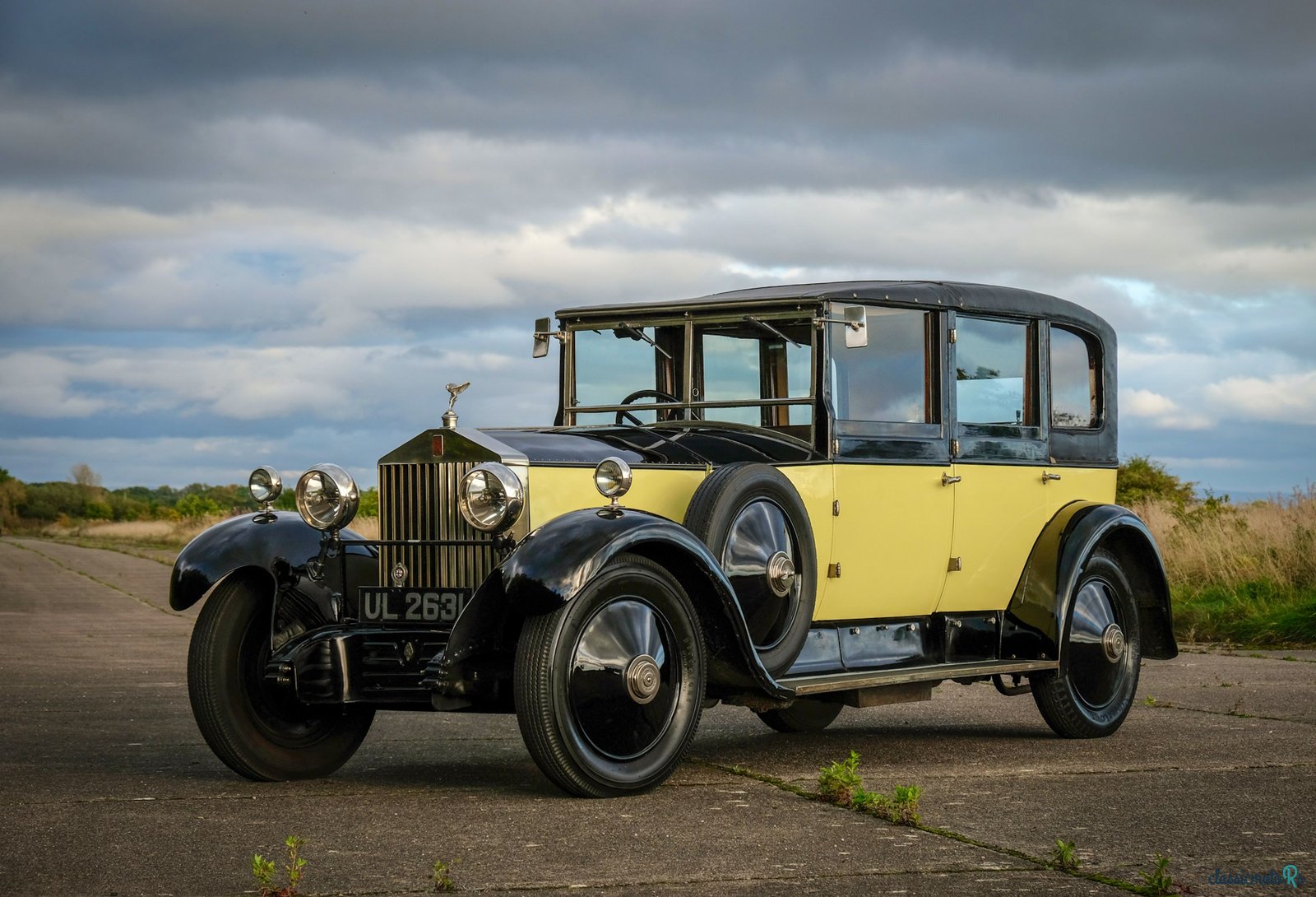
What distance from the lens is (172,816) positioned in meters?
5.79

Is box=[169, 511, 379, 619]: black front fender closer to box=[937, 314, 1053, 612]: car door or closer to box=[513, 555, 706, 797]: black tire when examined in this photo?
box=[513, 555, 706, 797]: black tire

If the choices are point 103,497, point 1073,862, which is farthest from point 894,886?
point 103,497

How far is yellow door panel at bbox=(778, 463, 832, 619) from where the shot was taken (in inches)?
291

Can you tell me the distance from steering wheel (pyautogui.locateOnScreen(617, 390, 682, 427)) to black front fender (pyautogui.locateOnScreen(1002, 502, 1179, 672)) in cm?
221

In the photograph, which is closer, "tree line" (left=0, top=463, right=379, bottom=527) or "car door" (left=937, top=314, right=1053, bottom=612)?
Result: "car door" (left=937, top=314, right=1053, bottom=612)

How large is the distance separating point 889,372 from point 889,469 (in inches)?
20.0

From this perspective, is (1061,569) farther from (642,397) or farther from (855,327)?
(642,397)

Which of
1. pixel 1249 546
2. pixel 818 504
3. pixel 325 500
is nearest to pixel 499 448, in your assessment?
pixel 325 500

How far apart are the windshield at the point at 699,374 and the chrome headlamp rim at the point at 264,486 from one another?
174 centimetres

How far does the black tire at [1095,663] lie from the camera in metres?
8.42

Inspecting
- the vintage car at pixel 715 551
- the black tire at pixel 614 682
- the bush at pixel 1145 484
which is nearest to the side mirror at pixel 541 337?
the vintage car at pixel 715 551

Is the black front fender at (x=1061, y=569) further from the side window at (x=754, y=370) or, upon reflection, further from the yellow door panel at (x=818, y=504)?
the side window at (x=754, y=370)

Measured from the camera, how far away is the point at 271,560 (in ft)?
23.0

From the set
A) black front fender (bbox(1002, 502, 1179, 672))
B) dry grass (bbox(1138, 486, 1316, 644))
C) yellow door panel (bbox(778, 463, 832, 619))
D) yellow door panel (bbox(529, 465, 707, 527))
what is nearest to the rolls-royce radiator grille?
yellow door panel (bbox(529, 465, 707, 527))
